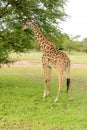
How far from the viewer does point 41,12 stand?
481 inches

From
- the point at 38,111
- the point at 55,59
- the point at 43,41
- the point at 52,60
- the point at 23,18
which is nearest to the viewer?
the point at 38,111

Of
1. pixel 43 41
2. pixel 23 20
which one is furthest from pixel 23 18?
pixel 43 41

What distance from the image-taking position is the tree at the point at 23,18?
1201 cm

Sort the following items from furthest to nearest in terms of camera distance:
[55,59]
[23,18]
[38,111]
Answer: [23,18] → [55,59] → [38,111]

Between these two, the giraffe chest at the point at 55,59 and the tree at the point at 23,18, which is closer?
the giraffe chest at the point at 55,59

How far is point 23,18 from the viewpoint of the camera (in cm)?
1220

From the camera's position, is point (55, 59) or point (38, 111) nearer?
point (38, 111)

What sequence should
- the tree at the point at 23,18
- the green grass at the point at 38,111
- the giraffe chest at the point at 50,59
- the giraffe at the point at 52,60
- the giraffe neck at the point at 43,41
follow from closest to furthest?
1. the green grass at the point at 38,111
2. the giraffe at the point at 52,60
3. the giraffe chest at the point at 50,59
4. the giraffe neck at the point at 43,41
5. the tree at the point at 23,18

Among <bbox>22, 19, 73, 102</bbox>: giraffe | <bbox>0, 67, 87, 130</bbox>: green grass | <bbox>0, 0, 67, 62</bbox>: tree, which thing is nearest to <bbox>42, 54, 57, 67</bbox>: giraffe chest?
<bbox>22, 19, 73, 102</bbox>: giraffe

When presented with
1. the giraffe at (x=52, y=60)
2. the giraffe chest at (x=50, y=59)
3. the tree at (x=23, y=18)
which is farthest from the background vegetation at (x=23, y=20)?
the giraffe chest at (x=50, y=59)

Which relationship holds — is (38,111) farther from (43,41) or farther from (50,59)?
(43,41)

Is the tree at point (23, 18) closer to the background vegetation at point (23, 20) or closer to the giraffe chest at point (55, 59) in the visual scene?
the background vegetation at point (23, 20)

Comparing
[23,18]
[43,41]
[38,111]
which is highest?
[23,18]

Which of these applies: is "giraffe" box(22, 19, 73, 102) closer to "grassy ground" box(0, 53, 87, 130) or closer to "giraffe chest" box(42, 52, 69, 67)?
"giraffe chest" box(42, 52, 69, 67)
